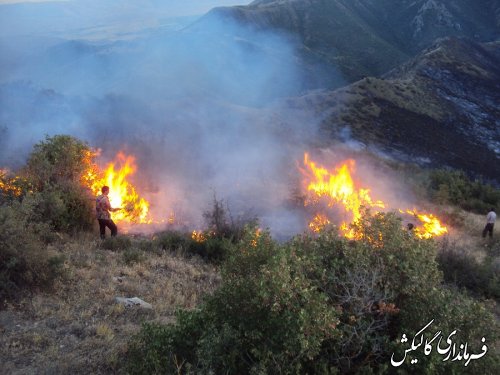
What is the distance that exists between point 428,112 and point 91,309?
139 feet

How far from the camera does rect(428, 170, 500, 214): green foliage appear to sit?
68.7 ft

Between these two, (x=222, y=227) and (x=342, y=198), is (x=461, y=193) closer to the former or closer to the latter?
(x=342, y=198)

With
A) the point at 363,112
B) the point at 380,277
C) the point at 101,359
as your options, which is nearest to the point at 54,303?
the point at 101,359

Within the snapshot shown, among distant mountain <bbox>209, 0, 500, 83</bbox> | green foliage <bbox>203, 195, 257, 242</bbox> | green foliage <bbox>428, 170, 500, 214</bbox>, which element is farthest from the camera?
distant mountain <bbox>209, 0, 500, 83</bbox>

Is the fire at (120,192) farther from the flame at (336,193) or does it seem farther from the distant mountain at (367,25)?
the distant mountain at (367,25)

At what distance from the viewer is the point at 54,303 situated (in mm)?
6359

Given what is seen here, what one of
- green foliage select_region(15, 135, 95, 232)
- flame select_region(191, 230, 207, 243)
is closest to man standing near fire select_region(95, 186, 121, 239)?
green foliage select_region(15, 135, 95, 232)

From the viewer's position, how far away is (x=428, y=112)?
42.8 m

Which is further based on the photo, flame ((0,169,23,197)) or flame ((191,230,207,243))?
flame ((0,169,23,197))

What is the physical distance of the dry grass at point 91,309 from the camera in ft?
16.5

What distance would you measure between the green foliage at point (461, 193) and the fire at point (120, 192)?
534 inches

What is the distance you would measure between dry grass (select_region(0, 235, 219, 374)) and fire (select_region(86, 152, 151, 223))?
3350 mm

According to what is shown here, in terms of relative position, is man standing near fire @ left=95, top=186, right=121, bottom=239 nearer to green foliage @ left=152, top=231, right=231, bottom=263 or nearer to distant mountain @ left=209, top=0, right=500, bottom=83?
green foliage @ left=152, top=231, right=231, bottom=263

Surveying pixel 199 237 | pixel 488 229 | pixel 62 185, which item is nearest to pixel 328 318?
pixel 199 237
